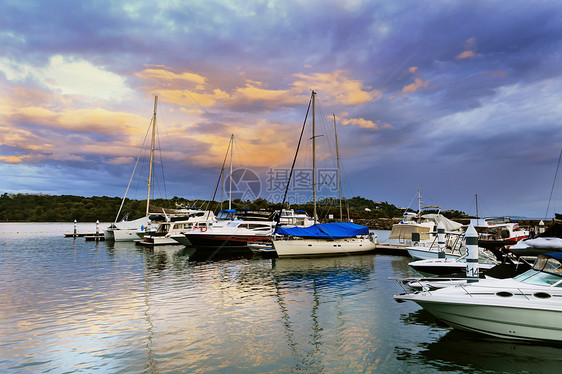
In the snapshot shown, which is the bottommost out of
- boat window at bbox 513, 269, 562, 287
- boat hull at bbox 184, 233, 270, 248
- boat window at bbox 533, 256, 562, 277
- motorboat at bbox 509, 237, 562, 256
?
boat hull at bbox 184, 233, 270, 248

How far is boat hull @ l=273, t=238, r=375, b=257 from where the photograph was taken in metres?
31.8

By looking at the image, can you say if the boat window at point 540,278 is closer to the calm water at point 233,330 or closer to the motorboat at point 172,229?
the calm water at point 233,330

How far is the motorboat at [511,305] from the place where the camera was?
371 inches

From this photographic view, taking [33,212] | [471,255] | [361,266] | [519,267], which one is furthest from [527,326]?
[33,212]

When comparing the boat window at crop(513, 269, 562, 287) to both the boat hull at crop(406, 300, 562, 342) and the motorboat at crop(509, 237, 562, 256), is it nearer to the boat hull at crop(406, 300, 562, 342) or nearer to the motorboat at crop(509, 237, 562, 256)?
the boat hull at crop(406, 300, 562, 342)

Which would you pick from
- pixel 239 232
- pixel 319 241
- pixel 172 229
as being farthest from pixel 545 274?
pixel 172 229

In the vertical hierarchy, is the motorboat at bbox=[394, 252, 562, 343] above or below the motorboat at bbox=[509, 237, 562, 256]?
below

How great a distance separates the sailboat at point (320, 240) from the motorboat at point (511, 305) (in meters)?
21.5

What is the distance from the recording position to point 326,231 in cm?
3375

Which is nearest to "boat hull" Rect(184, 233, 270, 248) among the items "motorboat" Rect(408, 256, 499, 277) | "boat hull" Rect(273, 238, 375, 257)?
"boat hull" Rect(273, 238, 375, 257)

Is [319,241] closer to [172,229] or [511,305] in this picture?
[172,229]

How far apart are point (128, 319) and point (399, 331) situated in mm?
9525

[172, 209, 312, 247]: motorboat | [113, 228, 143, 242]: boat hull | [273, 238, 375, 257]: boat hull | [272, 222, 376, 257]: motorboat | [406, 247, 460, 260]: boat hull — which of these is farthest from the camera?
[113, 228, 143, 242]: boat hull

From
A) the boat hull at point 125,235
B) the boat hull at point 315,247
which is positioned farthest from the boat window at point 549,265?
the boat hull at point 125,235
